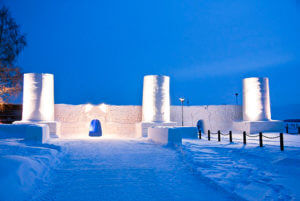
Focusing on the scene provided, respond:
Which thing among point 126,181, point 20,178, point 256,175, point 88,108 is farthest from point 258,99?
point 20,178

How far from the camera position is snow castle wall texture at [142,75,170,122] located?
18984 millimetres

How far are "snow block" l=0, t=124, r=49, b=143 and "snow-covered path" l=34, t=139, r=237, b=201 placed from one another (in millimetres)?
4628

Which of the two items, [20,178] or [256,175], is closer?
[20,178]

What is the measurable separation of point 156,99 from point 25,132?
986 centimetres

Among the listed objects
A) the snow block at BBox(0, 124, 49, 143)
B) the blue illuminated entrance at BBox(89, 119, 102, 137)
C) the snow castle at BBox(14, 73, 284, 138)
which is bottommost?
the blue illuminated entrance at BBox(89, 119, 102, 137)

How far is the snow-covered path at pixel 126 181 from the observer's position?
438cm

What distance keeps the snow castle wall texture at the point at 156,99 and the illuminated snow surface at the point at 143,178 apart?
432 inches

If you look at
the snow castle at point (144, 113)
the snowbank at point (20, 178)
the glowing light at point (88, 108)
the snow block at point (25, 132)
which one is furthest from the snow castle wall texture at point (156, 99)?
the snowbank at point (20, 178)

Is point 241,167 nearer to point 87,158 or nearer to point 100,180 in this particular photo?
point 100,180

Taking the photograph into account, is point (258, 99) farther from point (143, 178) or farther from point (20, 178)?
point (20, 178)

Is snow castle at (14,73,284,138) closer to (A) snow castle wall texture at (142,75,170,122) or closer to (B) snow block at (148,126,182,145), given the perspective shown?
(A) snow castle wall texture at (142,75,170,122)

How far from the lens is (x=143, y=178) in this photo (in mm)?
5539

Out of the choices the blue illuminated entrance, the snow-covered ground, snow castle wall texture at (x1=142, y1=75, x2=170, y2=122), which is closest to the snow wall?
snow castle wall texture at (x1=142, y1=75, x2=170, y2=122)

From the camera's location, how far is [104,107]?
21.3 m
